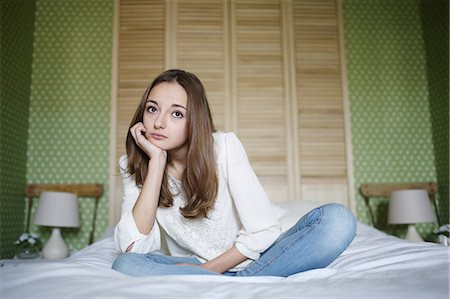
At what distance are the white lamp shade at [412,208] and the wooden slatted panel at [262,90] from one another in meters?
0.79

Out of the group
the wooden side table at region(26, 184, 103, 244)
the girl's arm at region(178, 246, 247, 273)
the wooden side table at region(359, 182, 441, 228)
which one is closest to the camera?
the girl's arm at region(178, 246, 247, 273)

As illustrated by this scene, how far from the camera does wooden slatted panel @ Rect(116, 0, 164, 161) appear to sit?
126 inches

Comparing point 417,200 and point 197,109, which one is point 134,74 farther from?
point 417,200

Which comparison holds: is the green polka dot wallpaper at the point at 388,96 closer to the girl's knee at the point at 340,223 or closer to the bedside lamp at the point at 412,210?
the bedside lamp at the point at 412,210

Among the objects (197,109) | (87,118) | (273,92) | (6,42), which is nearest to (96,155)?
(87,118)

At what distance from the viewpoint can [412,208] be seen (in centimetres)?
283

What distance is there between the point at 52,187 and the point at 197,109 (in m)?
2.08

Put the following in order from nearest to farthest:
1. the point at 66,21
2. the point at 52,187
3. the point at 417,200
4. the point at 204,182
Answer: the point at 204,182
the point at 417,200
the point at 52,187
the point at 66,21

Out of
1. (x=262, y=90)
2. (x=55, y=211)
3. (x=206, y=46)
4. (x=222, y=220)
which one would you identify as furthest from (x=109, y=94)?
(x=222, y=220)

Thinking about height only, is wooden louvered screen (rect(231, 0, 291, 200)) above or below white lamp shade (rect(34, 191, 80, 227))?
above

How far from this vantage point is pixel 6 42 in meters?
2.86

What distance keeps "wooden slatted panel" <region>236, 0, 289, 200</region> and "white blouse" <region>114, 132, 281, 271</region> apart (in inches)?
66.0

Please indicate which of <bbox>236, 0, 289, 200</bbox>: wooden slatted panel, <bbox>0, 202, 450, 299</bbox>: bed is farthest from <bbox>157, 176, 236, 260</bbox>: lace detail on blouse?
<bbox>236, 0, 289, 200</bbox>: wooden slatted panel

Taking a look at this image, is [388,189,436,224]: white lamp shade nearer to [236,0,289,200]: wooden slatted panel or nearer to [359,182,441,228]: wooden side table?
[359,182,441,228]: wooden side table
